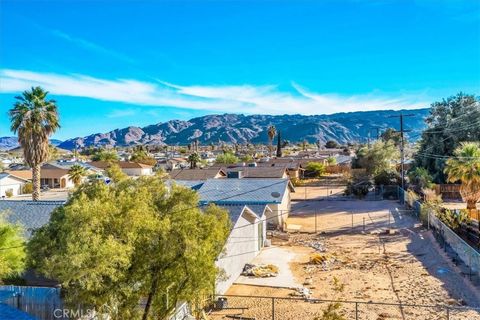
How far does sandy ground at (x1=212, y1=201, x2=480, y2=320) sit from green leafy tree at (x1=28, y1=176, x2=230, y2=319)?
6.58m

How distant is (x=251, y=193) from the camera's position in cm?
3556

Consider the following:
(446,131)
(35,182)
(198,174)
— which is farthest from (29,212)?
(446,131)

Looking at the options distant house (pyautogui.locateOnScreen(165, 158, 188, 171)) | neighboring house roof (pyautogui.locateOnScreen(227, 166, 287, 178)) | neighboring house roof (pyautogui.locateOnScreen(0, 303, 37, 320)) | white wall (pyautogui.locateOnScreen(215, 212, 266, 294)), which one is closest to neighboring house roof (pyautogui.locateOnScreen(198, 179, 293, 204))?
white wall (pyautogui.locateOnScreen(215, 212, 266, 294))

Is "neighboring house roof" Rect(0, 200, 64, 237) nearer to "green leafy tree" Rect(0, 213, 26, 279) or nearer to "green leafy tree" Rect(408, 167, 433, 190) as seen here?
"green leafy tree" Rect(0, 213, 26, 279)

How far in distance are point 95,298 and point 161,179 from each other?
13.3 ft

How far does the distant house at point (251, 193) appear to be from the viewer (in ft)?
112

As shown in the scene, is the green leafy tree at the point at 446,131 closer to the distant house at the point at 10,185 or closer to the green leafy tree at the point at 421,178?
the green leafy tree at the point at 421,178

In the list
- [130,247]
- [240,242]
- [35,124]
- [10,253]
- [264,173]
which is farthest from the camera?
[264,173]

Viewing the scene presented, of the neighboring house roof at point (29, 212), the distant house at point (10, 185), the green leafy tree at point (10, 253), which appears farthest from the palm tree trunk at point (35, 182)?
the distant house at point (10, 185)

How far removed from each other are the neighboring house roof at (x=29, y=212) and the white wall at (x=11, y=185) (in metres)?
37.7

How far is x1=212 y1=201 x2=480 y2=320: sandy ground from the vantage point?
1823 centimetres

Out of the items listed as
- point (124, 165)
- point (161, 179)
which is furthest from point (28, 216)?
point (124, 165)

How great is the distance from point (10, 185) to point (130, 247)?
57.1m

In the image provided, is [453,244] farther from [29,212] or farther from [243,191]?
[29,212]
